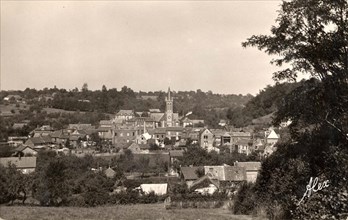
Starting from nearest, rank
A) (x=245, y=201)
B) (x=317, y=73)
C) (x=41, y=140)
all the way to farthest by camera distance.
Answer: (x=317, y=73)
(x=245, y=201)
(x=41, y=140)

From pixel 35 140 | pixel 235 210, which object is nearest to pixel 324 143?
pixel 235 210

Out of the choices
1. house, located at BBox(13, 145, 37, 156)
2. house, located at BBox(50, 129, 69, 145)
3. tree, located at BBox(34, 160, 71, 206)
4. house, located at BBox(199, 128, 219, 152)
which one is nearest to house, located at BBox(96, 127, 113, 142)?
house, located at BBox(50, 129, 69, 145)

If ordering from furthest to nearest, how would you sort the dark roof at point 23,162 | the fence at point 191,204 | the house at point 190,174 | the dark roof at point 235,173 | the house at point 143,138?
the house at point 143,138 → the dark roof at point 23,162 → the house at point 190,174 → the dark roof at point 235,173 → the fence at point 191,204

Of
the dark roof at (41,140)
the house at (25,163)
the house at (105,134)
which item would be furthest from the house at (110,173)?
the house at (105,134)

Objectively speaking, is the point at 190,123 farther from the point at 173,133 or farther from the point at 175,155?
the point at 175,155

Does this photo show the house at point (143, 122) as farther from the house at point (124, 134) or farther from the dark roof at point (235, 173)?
the dark roof at point (235, 173)

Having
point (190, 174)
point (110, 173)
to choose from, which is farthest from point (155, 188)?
point (110, 173)

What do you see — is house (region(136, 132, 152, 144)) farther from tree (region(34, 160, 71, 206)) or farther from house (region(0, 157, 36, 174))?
tree (region(34, 160, 71, 206))

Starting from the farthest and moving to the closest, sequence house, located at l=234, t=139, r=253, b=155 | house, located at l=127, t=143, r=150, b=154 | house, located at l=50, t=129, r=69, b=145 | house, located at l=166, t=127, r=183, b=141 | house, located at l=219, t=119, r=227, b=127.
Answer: house, located at l=219, t=119, r=227, b=127 < house, located at l=166, t=127, r=183, b=141 < house, located at l=50, t=129, r=69, b=145 < house, located at l=234, t=139, r=253, b=155 < house, located at l=127, t=143, r=150, b=154
